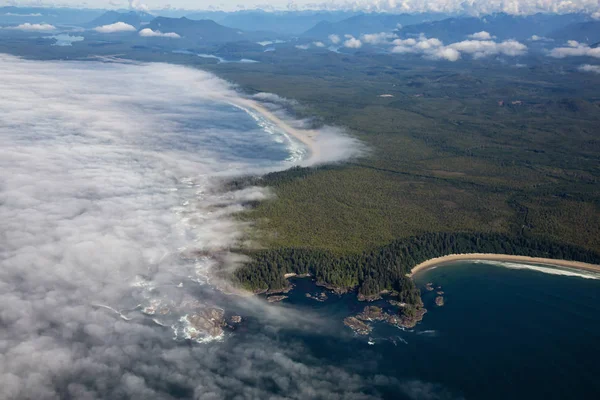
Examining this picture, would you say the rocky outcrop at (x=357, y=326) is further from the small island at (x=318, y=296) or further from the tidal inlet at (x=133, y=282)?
the small island at (x=318, y=296)

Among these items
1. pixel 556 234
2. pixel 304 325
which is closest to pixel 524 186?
pixel 556 234

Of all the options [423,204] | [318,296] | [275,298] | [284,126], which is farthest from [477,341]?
[284,126]

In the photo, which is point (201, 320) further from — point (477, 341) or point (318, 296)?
point (477, 341)

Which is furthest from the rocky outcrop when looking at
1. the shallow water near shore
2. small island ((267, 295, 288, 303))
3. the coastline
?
the coastline

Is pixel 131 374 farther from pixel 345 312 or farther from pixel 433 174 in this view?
pixel 433 174

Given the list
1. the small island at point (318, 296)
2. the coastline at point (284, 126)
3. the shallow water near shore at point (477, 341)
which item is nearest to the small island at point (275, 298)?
the shallow water near shore at point (477, 341)
